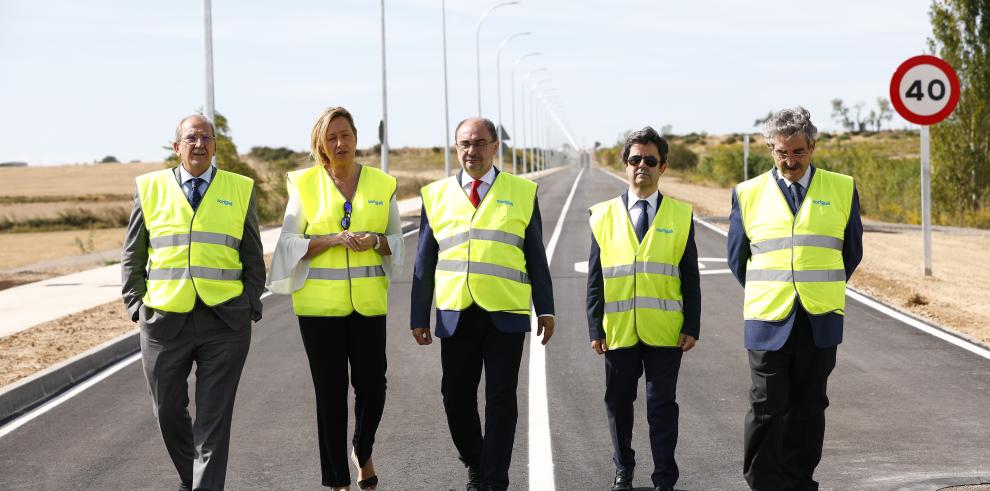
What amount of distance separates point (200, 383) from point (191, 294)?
0.43 metres

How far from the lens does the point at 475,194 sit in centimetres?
584

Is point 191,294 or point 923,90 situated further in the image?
Answer: point 923,90

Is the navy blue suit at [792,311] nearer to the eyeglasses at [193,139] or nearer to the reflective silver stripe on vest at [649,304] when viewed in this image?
the reflective silver stripe on vest at [649,304]

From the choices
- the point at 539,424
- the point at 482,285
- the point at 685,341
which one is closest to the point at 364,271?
the point at 482,285

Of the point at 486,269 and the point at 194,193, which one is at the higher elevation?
the point at 194,193

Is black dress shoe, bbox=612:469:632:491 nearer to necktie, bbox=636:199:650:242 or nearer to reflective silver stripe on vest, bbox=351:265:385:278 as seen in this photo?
necktie, bbox=636:199:650:242

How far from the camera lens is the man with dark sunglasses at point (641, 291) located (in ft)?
19.7

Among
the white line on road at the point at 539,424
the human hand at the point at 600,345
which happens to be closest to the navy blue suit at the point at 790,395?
the human hand at the point at 600,345

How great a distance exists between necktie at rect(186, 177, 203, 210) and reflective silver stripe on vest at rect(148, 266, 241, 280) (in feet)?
0.99

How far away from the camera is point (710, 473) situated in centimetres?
638

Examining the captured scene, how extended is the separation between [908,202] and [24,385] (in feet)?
97.6

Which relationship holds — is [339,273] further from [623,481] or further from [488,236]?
[623,481]

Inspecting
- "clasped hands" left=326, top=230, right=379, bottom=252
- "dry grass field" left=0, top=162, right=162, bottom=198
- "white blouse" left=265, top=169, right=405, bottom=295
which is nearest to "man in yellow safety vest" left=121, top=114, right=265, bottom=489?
"white blouse" left=265, top=169, right=405, bottom=295

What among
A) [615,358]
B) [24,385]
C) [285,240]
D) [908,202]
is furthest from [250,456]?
[908,202]
